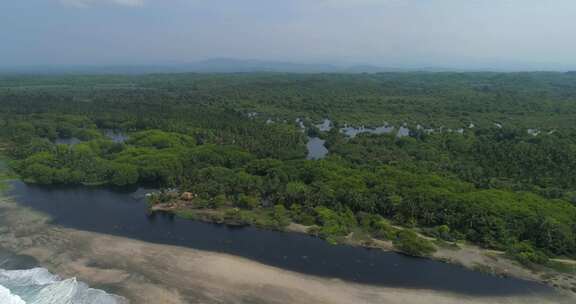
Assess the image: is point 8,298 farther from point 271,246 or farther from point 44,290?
point 271,246

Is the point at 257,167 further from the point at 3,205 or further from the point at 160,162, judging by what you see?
the point at 3,205

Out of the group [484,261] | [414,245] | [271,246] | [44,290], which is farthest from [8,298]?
[484,261]

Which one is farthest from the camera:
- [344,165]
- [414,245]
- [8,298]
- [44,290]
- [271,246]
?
[344,165]

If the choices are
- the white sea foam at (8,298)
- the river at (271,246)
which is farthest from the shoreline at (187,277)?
the white sea foam at (8,298)

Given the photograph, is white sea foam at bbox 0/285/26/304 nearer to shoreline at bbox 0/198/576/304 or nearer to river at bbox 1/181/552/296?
shoreline at bbox 0/198/576/304

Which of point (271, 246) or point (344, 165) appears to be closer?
point (271, 246)

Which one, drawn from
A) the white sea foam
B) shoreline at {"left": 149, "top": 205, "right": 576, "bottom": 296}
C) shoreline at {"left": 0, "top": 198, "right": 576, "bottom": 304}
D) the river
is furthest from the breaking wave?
shoreline at {"left": 149, "top": 205, "right": 576, "bottom": 296}

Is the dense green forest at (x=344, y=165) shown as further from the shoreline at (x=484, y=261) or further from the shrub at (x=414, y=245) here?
the shoreline at (x=484, y=261)
